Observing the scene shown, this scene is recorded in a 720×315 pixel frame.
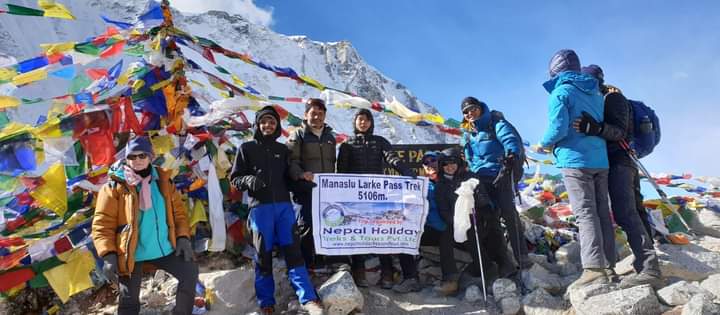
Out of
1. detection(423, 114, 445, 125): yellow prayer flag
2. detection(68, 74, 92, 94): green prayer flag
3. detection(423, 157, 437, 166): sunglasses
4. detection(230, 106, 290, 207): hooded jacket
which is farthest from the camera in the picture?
detection(423, 114, 445, 125): yellow prayer flag

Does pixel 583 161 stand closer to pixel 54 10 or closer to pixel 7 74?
pixel 54 10

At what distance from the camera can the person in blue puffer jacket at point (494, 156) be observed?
186 inches

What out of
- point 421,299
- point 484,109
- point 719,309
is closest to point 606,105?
point 484,109

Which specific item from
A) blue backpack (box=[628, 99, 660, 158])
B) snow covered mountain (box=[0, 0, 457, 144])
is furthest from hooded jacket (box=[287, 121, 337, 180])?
snow covered mountain (box=[0, 0, 457, 144])

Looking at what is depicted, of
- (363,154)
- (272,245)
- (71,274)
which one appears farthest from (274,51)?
(272,245)

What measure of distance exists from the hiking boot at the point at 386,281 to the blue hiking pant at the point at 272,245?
0.95 m

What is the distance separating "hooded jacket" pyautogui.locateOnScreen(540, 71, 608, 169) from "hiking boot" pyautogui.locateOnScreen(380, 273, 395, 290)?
2.02m

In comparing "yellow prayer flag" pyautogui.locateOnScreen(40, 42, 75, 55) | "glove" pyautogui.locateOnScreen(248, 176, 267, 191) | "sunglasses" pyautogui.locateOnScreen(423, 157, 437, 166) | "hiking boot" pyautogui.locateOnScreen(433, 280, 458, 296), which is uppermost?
"yellow prayer flag" pyautogui.locateOnScreen(40, 42, 75, 55)

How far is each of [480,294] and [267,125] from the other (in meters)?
2.69

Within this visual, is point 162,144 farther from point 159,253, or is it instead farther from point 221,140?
point 159,253

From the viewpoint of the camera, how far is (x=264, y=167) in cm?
425

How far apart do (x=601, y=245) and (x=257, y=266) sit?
9.95 feet

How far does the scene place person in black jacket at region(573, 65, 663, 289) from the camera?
→ 3.84 m

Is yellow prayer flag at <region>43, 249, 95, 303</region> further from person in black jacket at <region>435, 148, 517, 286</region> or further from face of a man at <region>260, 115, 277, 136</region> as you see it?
person in black jacket at <region>435, 148, 517, 286</region>
